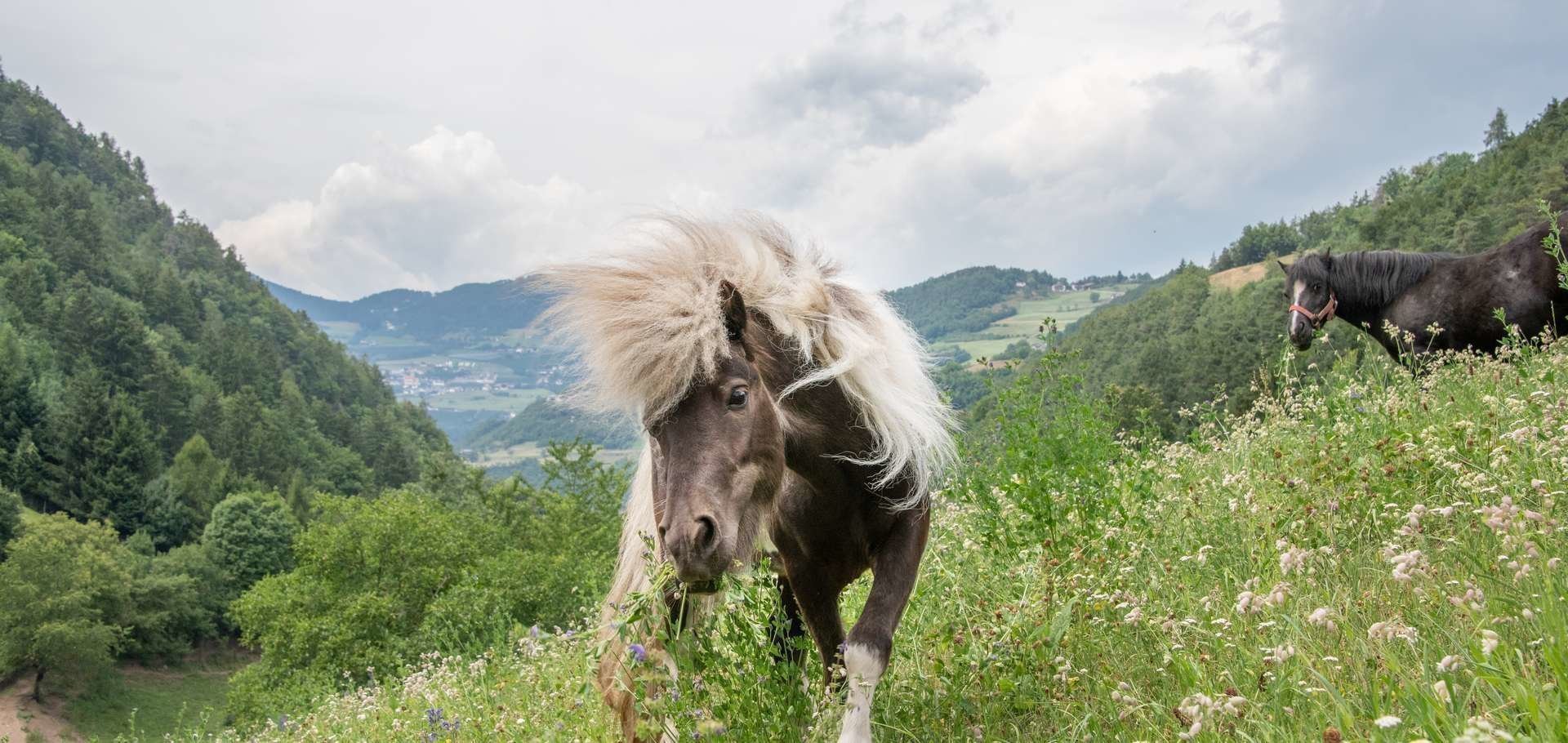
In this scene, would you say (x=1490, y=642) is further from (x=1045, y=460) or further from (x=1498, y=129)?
(x=1498, y=129)

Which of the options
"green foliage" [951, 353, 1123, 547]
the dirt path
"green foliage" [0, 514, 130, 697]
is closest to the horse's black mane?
"green foliage" [951, 353, 1123, 547]

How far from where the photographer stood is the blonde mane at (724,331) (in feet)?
12.1

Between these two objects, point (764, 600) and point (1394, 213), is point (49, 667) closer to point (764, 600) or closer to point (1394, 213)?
point (764, 600)

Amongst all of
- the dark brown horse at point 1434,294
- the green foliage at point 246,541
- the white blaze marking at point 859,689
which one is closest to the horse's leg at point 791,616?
the white blaze marking at point 859,689

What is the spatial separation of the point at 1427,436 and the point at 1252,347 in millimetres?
59705

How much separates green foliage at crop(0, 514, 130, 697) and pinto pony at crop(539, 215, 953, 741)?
80.3 metres

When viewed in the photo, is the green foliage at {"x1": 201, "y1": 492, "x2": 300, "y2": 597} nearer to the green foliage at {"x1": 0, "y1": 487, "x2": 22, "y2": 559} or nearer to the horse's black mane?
the green foliage at {"x1": 0, "y1": 487, "x2": 22, "y2": 559}

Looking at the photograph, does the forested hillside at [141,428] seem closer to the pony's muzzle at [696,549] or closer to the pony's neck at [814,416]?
the pony's neck at [814,416]

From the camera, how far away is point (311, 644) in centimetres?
4234

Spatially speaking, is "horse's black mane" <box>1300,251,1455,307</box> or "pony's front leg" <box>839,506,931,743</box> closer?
"pony's front leg" <box>839,506,931,743</box>

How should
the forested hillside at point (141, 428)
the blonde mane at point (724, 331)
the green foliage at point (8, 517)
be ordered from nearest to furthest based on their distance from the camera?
the blonde mane at point (724, 331) < the forested hillside at point (141, 428) < the green foliage at point (8, 517)

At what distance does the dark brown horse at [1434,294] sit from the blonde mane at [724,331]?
728 cm

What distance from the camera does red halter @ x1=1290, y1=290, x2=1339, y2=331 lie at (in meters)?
12.6

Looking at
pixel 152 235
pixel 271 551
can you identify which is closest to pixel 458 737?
pixel 271 551
